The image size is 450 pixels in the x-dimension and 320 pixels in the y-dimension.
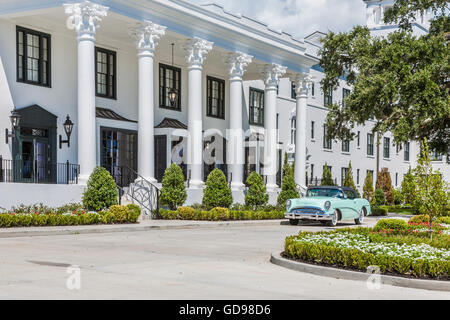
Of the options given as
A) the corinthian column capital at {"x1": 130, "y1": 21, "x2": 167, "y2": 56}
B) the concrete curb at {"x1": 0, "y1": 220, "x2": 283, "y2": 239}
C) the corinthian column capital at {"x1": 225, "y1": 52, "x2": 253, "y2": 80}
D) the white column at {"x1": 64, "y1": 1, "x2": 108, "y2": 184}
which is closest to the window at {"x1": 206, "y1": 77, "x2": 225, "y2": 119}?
the corinthian column capital at {"x1": 225, "y1": 52, "x2": 253, "y2": 80}

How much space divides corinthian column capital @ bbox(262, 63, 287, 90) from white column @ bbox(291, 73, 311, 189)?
9.44 ft

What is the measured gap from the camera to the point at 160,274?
9.95 m

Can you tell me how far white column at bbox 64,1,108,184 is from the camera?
2284 centimetres

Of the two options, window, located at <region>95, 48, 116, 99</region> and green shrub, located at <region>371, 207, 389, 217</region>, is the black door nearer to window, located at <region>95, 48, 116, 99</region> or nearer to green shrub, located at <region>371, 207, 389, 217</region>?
window, located at <region>95, 48, 116, 99</region>

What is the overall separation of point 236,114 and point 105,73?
22.9 ft

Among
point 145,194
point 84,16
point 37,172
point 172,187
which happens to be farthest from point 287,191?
point 84,16

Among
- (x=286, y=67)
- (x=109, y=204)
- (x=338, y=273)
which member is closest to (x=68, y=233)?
(x=109, y=204)

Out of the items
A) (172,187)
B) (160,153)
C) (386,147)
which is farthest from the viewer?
(386,147)

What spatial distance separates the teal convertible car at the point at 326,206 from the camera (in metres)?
23.8

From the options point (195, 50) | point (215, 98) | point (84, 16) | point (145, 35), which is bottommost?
point (215, 98)

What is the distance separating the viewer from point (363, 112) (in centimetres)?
3094

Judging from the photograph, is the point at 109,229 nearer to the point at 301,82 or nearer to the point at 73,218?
the point at 73,218
